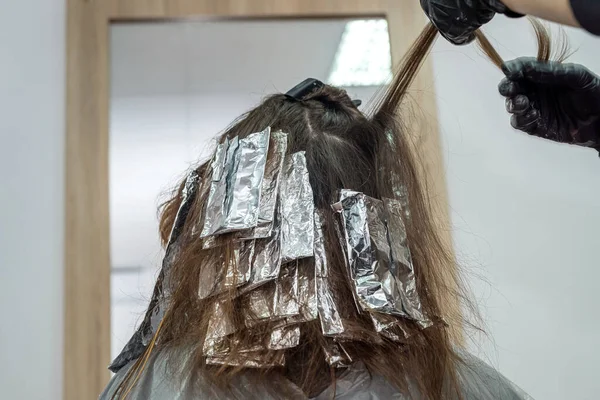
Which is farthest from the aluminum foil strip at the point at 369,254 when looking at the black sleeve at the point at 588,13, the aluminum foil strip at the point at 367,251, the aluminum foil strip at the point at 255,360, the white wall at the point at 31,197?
the white wall at the point at 31,197

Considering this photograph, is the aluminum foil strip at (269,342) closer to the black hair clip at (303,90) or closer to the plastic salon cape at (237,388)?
the plastic salon cape at (237,388)

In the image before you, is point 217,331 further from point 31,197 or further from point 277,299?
point 31,197

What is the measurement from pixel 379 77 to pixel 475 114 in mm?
231

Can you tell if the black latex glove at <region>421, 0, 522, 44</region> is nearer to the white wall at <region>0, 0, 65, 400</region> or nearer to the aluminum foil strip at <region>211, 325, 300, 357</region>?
the aluminum foil strip at <region>211, 325, 300, 357</region>

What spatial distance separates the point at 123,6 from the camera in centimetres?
155

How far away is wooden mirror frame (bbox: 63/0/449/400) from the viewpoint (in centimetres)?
141

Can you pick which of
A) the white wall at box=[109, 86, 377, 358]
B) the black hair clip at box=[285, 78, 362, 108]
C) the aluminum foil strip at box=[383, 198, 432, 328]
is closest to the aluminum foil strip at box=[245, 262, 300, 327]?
the aluminum foil strip at box=[383, 198, 432, 328]

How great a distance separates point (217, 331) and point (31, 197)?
0.85m

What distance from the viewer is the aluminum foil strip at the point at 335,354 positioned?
Answer: 0.72 metres

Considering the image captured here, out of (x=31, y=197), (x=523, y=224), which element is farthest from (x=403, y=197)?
(x=31, y=197)

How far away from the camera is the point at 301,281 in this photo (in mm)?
748

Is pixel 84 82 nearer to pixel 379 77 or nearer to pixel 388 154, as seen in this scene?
pixel 379 77

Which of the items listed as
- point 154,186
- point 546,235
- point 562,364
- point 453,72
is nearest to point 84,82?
point 154,186

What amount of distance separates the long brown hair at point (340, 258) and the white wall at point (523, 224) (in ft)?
2.03
